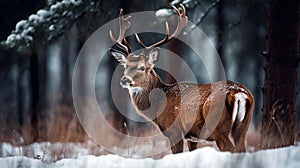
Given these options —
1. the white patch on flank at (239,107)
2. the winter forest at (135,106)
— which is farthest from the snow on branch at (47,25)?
the white patch on flank at (239,107)

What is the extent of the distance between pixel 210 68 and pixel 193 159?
708 inches

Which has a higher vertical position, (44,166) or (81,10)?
(81,10)

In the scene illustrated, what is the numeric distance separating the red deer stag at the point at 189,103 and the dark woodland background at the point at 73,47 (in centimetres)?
114

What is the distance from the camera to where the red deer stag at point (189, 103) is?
18.0 feet

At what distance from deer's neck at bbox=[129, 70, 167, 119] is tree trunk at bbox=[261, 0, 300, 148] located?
1482 mm

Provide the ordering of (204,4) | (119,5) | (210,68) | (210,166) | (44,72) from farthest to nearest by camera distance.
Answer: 1. (210,68)
2. (44,72)
3. (119,5)
4. (204,4)
5. (210,166)

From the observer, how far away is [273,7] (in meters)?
7.25

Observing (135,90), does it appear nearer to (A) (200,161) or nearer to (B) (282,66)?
(A) (200,161)

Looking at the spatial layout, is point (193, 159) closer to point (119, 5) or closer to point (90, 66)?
point (119, 5)

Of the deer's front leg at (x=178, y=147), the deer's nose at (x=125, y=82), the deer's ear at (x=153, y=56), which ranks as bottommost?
the deer's front leg at (x=178, y=147)

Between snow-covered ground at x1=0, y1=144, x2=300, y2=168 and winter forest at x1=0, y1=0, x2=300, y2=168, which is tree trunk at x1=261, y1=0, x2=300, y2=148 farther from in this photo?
snow-covered ground at x1=0, y1=144, x2=300, y2=168

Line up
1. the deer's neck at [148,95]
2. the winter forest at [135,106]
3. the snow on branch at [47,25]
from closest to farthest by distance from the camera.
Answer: the winter forest at [135,106], the deer's neck at [148,95], the snow on branch at [47,25]

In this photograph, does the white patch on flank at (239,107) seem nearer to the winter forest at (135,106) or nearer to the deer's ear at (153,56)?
the winter forest at (135,106)

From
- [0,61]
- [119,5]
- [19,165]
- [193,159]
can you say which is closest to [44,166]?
[19,165]
